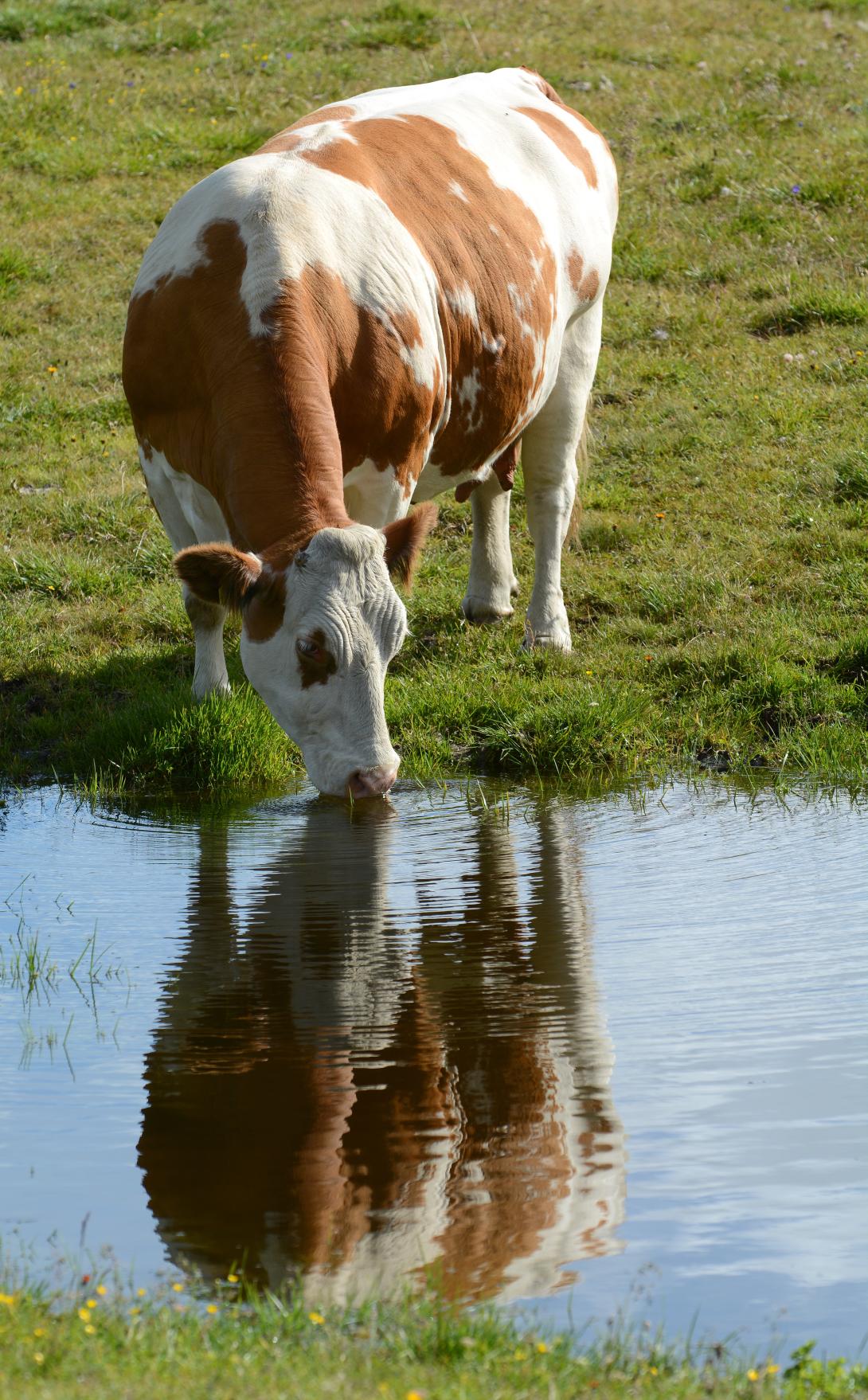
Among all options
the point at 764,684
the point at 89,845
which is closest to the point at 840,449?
the point at 764,684

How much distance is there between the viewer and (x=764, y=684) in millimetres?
7363

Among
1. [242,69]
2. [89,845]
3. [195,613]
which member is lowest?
[89,845]

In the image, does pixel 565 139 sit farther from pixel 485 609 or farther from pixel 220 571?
pixel 220 571

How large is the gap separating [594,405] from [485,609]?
2.71m

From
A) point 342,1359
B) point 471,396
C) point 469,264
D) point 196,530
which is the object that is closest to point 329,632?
point 196,530

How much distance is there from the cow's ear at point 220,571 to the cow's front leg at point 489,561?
2.90 m

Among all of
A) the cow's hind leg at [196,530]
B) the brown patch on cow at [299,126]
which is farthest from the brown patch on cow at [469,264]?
the cow's hind leg at [196,530]

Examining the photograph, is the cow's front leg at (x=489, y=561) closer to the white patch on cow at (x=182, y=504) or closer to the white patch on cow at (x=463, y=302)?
the white patch on cow at (x=463, y=302)

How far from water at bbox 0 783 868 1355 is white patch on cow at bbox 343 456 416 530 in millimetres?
1391

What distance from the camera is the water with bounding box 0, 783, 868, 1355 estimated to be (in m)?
3.24

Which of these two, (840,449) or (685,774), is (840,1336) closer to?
(685,774)

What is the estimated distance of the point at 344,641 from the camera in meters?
5.65

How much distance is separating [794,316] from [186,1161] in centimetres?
923

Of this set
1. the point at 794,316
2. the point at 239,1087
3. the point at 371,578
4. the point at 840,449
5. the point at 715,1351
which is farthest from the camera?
the point at 794,316
